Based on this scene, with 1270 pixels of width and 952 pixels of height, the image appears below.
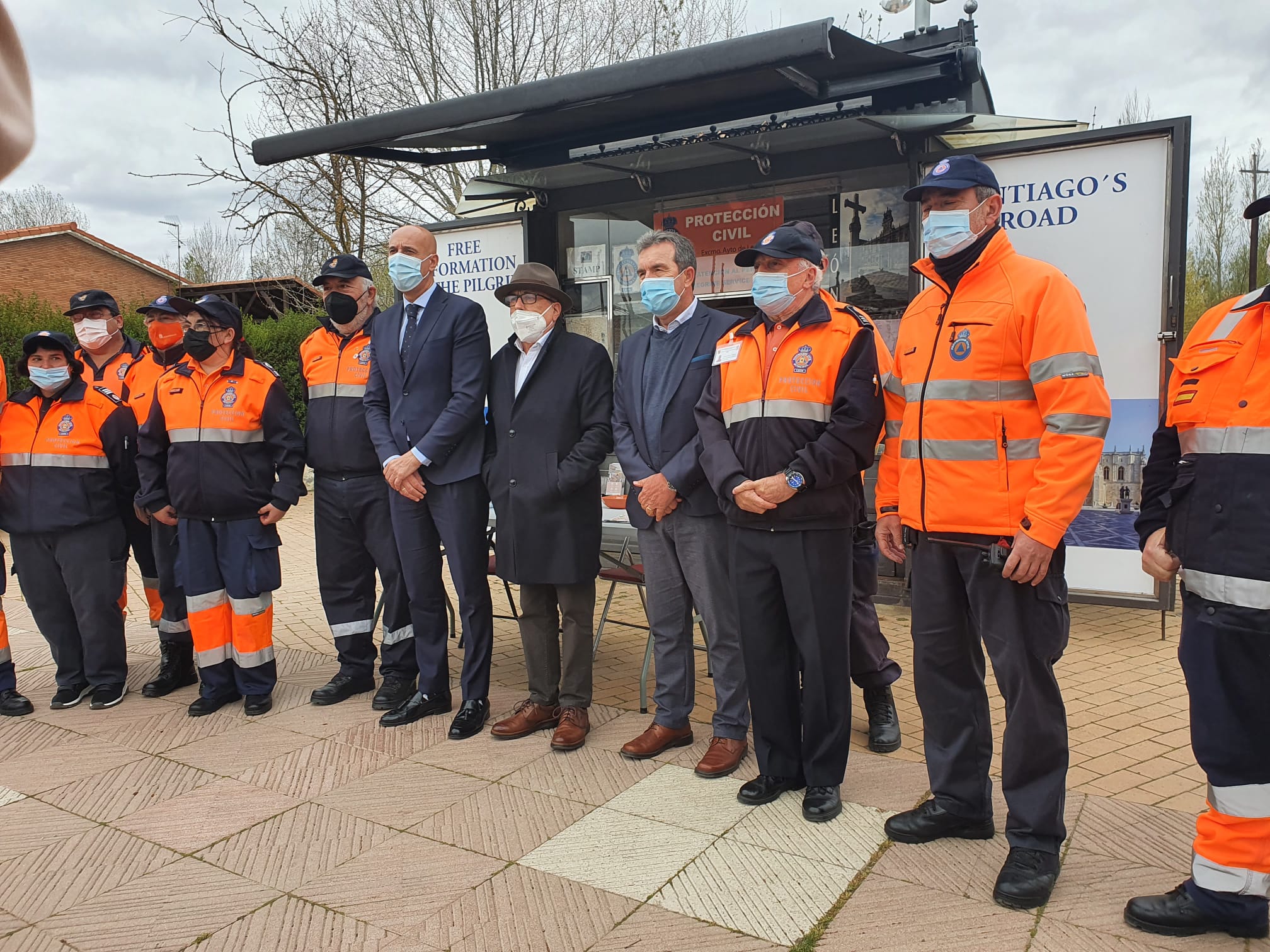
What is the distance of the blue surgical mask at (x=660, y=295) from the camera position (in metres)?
4.00

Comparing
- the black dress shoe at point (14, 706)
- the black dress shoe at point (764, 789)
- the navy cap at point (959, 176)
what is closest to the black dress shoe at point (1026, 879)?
the black dress shoe at point (764, 789)

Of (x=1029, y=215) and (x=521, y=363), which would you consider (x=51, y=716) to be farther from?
(x=1029, y=215)

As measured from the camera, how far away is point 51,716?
4934 millimetres

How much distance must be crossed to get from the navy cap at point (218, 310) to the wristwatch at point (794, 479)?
2990 millimetres

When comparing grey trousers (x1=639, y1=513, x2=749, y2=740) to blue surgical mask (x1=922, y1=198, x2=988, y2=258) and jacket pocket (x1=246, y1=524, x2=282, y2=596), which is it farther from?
jacket pocket (x1=246, y1=524, x2=282, y2=596)

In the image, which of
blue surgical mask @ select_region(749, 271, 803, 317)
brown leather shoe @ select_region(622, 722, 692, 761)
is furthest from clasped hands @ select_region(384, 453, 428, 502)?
blue surgical mask @ select_region(749, 271, 803, 317)

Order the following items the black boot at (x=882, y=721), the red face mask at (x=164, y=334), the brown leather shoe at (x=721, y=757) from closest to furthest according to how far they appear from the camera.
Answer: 1. the brown leather shoe at (x=721, y=757)
2. the black boot at (x=882, y=721)
3. the red face mask at (x=164, y=334)

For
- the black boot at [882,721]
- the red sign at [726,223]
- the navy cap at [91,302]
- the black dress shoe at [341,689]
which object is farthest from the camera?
the red sign at [726,223]

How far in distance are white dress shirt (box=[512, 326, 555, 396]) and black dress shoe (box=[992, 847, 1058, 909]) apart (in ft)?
8.90

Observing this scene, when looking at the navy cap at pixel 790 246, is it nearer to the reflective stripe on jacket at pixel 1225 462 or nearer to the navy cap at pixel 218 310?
the reflective stripe on jacket at pixel 1225 462

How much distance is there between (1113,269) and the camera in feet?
17.5

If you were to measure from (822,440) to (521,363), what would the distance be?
5.40ft

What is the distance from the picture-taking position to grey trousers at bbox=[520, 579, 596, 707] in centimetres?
431

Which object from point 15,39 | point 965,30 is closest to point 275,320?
point 965,30
